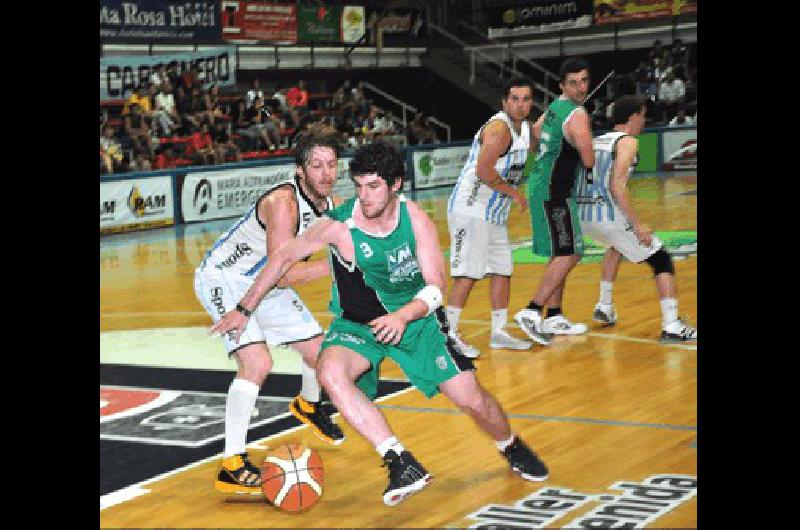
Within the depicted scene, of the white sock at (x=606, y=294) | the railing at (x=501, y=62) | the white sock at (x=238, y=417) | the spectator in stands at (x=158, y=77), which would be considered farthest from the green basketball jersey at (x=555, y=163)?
the railing at (x=501, y=62)

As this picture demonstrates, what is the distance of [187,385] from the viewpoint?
9.19m

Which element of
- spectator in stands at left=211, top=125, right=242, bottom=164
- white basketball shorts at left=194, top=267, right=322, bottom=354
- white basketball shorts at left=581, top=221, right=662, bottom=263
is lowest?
white basketball shorts at left=194, top=267, right=322, bottom=354

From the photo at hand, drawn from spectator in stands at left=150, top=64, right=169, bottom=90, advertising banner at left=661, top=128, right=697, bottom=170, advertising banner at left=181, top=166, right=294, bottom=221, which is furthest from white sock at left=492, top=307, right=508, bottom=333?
advertising banner at left=661, top=128, right=697, bottom=170

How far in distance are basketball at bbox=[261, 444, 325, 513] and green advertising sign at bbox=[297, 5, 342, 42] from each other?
84.2 ft

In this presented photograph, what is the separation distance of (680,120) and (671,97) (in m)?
1.47

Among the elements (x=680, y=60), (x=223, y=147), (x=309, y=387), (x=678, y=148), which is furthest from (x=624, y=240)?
(x=680, y=60)

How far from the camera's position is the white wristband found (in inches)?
232

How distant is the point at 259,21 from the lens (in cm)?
2992

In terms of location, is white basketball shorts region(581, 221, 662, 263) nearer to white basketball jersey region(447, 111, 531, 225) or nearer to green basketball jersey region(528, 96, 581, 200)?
green basketball jersey region(528, 96, 581, 200)

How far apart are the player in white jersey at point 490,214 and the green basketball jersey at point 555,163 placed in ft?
0.62

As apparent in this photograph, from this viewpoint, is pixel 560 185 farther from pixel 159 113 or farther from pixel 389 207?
pixel 159 113

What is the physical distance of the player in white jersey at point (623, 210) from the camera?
394 inches
